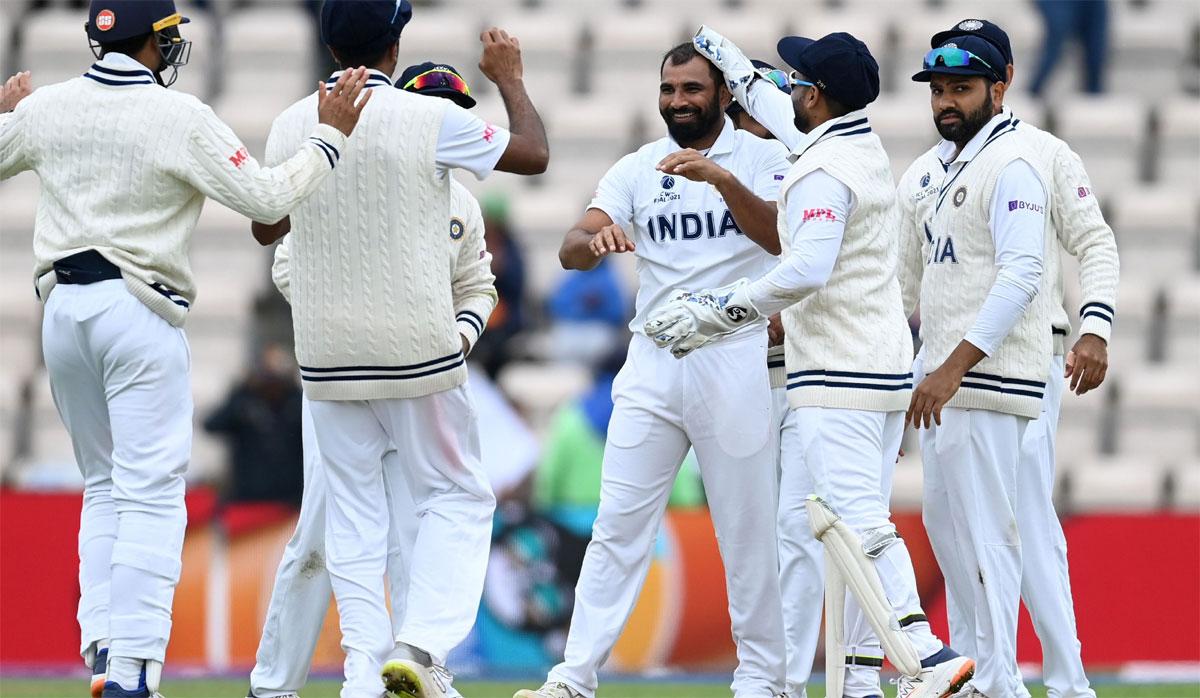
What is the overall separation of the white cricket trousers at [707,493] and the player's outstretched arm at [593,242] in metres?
0.42

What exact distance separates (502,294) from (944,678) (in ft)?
17.5

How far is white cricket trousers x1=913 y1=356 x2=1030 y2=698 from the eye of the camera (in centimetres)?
602

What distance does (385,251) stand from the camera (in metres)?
5.70

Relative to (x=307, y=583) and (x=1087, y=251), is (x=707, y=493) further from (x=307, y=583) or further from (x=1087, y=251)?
(x=1087, y=251)

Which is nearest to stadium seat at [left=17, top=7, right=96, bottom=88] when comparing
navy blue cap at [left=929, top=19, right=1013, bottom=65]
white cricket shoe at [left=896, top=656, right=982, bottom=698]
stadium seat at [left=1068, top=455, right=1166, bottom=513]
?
stadium seat at [left=1068, top=455, right=1166, bottom=513]

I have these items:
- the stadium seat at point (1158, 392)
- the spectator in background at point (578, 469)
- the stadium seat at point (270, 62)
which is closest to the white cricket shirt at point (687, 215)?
the spectator in background at point (578, 469)

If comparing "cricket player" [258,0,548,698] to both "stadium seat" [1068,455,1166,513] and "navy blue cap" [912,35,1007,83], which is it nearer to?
"navy blue cap" [912,35,1007,83]

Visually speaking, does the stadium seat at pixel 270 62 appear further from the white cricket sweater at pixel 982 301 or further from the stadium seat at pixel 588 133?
the white cricket sweater at pixel 982 301

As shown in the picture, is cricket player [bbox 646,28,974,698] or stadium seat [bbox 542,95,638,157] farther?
stadium seat [bbox 542,95,638,157]

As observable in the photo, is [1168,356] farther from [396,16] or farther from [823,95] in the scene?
[396,16]

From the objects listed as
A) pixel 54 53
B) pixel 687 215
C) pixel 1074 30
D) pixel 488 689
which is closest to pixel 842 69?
pixel 687 215

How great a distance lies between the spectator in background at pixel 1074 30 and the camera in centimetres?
1241

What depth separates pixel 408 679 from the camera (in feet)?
18.0

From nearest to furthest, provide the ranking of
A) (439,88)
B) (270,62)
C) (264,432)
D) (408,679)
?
(408,679) < (439,88) < (264,432) < (270,62)
